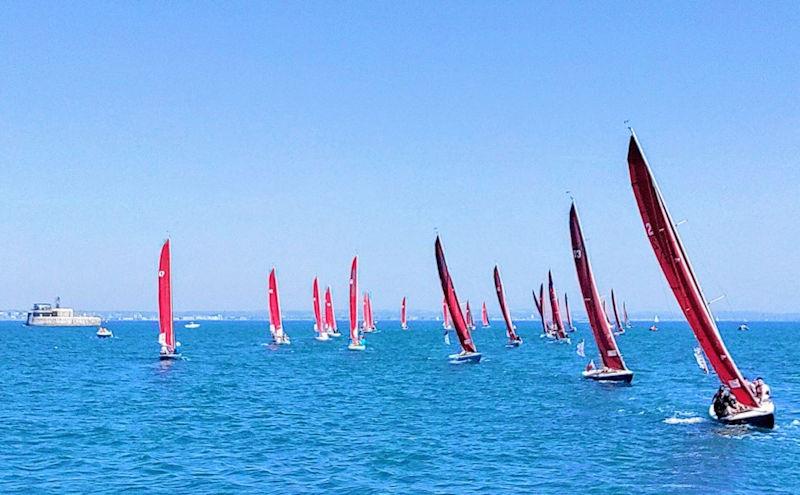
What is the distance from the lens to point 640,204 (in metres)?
37.2

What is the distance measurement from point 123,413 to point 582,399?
2899 centimetres

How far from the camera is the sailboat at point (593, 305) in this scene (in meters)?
58.7

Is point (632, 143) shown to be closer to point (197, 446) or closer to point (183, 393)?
point (197, 446)

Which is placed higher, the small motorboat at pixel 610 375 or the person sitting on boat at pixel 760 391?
the person sitting on boat at pixel 760 391

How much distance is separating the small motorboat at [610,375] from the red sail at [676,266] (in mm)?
19963

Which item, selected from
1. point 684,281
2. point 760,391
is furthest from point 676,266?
point 760,391

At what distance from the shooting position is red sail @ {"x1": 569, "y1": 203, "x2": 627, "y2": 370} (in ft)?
Answer: 194

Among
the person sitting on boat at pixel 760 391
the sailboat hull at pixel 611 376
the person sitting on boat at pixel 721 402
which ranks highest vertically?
the person sitting on boat at pixel 760 391

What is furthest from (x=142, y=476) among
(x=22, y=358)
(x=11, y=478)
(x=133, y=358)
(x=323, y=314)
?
(x=323, y=314)

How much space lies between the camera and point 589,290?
60.2 m

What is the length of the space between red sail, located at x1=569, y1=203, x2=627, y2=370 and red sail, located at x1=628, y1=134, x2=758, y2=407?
819 inches

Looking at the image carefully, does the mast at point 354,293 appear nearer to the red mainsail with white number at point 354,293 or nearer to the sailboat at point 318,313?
the red mainsail with white number at point 354,293

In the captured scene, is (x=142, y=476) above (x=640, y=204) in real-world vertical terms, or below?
below

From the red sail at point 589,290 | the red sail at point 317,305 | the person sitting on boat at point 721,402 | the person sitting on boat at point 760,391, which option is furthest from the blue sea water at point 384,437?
the red sail at point 317,305
